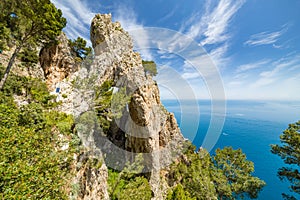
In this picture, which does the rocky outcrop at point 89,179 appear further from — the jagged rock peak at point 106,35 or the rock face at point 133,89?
the jagged rock peak at point 106,35

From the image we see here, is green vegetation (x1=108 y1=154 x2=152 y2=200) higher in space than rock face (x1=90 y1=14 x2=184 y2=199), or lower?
lower

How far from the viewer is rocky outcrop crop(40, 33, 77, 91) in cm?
1262

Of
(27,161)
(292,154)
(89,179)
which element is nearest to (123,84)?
(89,179)

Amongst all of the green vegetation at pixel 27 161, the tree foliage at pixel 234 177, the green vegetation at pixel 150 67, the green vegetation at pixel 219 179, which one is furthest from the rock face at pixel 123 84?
the tree foliage at pixel 234 177

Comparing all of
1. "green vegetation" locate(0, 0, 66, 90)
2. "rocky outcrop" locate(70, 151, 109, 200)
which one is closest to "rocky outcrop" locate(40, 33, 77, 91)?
"green vegetation" locate(0, 0, 66, 90)

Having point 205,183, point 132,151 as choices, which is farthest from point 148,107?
point 205,183

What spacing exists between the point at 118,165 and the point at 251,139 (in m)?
77.4

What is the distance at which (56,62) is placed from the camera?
1373 centimetres

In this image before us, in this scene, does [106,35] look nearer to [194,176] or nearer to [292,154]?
[194,176]

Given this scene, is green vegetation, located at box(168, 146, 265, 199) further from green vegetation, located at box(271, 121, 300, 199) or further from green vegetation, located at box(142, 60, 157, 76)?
green vegetation, located at box(142, 60, 157, 76)

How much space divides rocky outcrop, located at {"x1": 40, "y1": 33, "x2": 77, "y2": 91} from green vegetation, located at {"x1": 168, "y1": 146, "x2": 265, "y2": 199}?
19263 millimetres

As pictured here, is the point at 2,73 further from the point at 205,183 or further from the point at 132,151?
the point at 205,183

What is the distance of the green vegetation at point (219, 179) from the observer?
1294 centimetres

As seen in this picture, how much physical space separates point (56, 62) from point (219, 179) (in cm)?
2456
